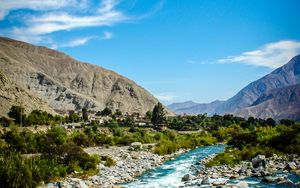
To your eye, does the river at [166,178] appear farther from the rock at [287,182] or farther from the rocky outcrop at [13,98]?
the rocky outcrop at [13,98]

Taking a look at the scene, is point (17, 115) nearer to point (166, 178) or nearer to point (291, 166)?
point (166, 178)

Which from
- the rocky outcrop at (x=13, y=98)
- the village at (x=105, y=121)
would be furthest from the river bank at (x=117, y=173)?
the rocky outcrop at (x=13, y=98)

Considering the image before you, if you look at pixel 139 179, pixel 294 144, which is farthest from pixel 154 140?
pixel 139 179

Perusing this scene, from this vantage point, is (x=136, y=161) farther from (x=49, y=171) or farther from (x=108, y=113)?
(x=108, y=113)

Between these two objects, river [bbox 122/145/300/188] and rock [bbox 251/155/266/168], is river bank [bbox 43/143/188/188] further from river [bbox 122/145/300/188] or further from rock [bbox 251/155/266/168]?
rock [bbox 251/155/266/168]

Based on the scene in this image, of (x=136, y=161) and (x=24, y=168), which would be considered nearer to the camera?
(x=24, y=168)

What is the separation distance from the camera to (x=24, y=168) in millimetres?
26109

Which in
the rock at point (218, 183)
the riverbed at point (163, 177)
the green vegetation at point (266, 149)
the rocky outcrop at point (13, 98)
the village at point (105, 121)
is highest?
the rocky outcrop at point (13, 98)

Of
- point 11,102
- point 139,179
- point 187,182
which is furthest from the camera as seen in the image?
point 11,102

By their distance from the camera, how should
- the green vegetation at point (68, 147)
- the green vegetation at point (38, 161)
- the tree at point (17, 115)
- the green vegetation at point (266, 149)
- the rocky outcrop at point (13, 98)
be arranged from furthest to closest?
the rocky outcrop at point (13, 98) → the tree at point (17, 115) → the green vegetation at point (266, 149) → the green vegetation at point (68, 147) → the green vegetation at point (38, 161)

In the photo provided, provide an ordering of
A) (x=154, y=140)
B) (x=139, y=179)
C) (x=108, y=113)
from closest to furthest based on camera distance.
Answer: (x=139, y=179) < (x=154, y=140) < (x=108, y=113)

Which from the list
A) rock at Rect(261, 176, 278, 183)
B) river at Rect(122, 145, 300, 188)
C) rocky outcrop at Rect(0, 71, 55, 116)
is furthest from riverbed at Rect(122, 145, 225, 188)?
rocky outcrop at Rect(0, 71, 55, 116)

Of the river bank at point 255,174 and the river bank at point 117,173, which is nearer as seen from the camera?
the river bank at point 255,174

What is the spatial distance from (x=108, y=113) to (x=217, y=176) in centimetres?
13025
